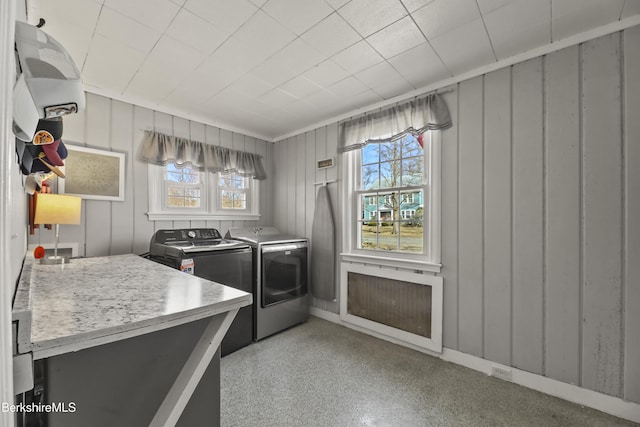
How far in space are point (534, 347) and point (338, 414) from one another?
1.49 m

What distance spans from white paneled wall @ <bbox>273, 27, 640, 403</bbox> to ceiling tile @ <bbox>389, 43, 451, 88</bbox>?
236 millimetres

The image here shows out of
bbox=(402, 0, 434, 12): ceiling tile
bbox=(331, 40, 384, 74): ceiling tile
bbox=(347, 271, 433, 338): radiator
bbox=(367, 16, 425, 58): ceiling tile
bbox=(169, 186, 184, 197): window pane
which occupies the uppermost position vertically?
bbox=(402, 0, 434, 12): ceiling tile

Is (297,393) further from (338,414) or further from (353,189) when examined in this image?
(353,189)

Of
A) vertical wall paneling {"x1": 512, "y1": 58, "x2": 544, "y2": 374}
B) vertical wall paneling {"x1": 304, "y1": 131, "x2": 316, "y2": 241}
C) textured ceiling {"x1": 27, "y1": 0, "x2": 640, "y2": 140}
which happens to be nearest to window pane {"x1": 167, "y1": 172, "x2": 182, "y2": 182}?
textured ceiling {"x1": 27, "y1": 0, "x2": 640, "y2": 140}

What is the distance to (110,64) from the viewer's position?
6.98ft

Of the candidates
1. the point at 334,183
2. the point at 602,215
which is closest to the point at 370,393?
the point at 602,215

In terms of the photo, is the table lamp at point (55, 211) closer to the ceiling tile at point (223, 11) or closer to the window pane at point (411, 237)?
the ceiling tile at point (223, 11)

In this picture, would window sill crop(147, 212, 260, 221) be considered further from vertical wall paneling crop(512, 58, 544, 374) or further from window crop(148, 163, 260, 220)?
vertical wall paneling crop(512, 58, 544, 374)

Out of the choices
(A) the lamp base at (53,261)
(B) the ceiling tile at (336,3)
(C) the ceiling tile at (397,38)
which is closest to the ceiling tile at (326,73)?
(C) the ceiling tile at (397,38)

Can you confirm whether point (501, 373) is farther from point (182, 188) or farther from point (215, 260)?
point (182, 188)

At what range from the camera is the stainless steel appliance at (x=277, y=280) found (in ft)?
9.31

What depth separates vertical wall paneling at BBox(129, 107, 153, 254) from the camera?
2736 millimetres

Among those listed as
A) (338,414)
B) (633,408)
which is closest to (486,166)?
(633,408)

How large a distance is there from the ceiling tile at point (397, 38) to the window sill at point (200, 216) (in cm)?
249
